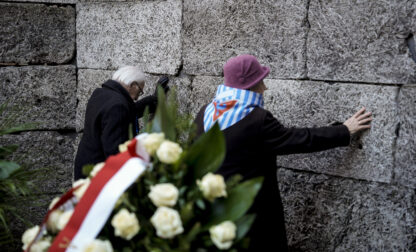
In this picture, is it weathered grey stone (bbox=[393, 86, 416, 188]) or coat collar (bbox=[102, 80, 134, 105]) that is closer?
weathered grey stone (bbox=[393, 86, 416, 188])

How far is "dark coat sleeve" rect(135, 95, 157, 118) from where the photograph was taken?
11.8 feet

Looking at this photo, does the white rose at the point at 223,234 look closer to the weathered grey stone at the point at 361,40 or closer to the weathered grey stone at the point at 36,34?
the weathered grey stone at the point at 361,40

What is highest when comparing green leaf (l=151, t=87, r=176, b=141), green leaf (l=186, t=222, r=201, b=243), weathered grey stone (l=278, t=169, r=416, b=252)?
green leaf (l=151, t=87, r=176, b=141)

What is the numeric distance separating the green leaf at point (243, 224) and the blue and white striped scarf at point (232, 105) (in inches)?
36.7

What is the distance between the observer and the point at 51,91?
4.38 metres

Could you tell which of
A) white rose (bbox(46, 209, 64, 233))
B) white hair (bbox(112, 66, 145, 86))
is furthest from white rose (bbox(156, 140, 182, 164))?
white hair (bbox(112, 66, 145, 86))

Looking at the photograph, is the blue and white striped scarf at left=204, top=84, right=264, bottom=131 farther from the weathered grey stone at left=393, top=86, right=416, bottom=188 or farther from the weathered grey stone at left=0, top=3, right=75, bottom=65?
the weathered grey stone at left=0, top=3, right=75, bottom=65

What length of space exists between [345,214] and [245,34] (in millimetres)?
1329

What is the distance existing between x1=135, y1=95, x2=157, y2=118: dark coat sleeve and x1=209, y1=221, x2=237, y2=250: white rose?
232 cm

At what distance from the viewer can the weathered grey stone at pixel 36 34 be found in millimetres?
4242

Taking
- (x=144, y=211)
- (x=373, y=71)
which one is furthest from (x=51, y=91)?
(x=144, y=211)

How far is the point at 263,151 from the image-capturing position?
7.84 ft

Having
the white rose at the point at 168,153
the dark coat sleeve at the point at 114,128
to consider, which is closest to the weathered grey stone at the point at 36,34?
the dark coat sleeve at the point at 114,128

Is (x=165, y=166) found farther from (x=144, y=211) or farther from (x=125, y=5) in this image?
(x=125, y=5)
